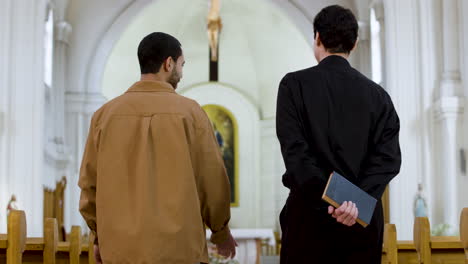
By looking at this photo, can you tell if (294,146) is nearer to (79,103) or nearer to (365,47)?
(365,47)

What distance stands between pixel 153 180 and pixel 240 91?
63.4 ft

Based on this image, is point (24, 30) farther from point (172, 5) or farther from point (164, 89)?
point (164, 89)

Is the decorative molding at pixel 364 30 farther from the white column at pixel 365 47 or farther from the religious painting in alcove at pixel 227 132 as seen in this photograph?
the religious painting in alcove at pixel 227 132

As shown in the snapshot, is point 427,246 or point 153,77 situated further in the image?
point 427,246

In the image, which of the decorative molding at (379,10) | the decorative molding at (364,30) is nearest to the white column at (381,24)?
the decorative molding at (379,10)

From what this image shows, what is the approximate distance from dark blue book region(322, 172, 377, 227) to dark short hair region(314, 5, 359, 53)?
2.02 feet

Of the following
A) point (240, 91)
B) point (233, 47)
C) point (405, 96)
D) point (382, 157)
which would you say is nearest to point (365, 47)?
point (405, 96)

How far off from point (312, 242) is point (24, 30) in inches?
450

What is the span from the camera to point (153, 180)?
306 centimetres

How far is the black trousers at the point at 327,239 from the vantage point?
113 inches

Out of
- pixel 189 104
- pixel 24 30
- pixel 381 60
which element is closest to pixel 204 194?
pixel 189 104

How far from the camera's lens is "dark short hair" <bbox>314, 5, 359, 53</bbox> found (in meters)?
3.01

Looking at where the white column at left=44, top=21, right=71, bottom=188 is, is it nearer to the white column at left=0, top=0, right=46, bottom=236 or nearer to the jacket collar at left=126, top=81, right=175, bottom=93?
the white column at left=0, top=0, right=46, bottom=236

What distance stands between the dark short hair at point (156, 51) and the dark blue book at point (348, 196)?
0.98 m
